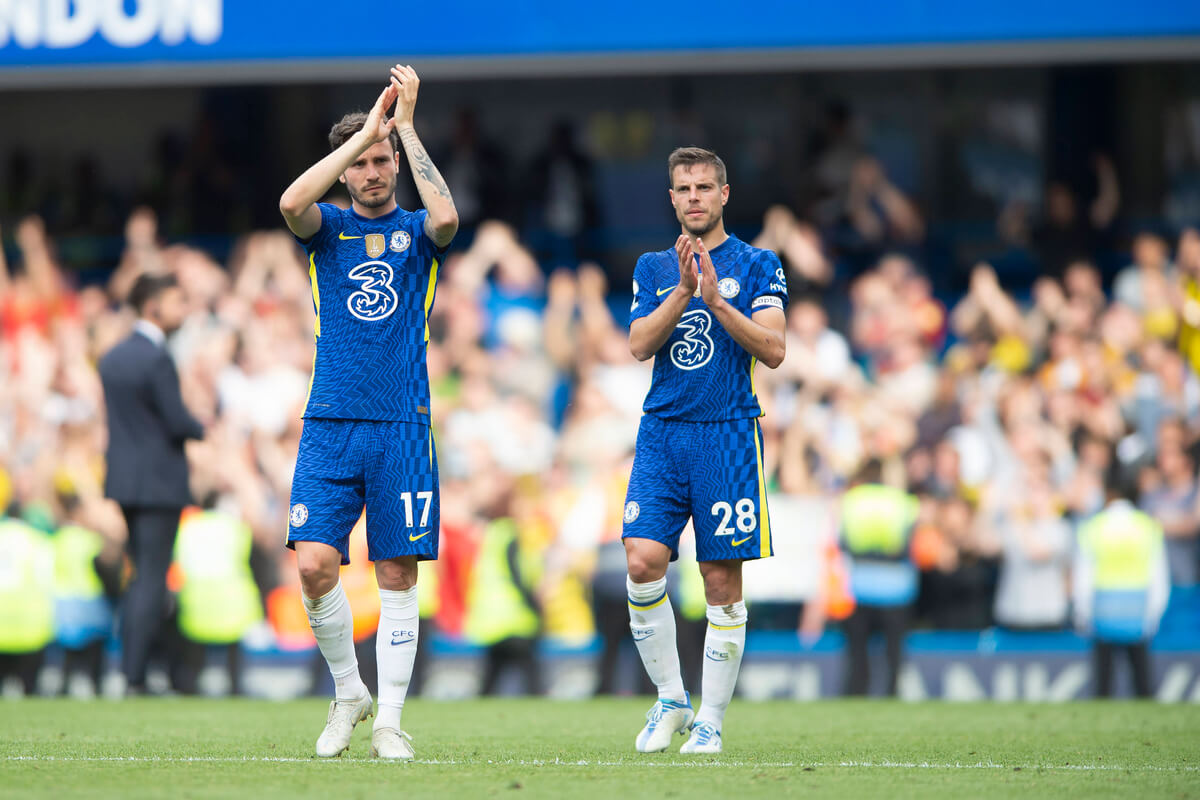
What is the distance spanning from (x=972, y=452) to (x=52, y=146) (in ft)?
35.1

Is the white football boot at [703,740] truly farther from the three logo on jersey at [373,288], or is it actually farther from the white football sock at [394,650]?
the three logo on jersey at [373,288]

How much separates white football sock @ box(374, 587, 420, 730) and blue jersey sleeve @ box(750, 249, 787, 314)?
5.47 feet

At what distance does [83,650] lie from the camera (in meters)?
11.4

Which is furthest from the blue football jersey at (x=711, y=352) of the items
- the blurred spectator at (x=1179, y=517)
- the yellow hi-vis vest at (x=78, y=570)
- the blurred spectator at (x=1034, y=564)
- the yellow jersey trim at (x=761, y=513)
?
the yellow hi-vis vest at (x=78, y=570)

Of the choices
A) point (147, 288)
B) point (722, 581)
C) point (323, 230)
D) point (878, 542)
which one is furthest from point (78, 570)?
point (722, 581)

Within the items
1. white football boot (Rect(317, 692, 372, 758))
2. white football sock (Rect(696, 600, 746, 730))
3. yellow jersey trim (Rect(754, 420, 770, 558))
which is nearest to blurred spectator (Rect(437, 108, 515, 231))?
yellow jersey trim (Rect(754, 420, 770, 558))

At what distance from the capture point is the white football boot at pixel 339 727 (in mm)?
6230

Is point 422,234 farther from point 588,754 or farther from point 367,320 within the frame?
point 588,754

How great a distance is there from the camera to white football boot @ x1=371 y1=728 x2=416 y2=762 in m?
6.05

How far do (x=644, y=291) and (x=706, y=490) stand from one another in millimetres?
803

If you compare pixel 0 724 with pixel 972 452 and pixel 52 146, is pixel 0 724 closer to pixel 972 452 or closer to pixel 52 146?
pixel 972 452

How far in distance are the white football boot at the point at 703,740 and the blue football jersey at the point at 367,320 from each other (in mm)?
1542

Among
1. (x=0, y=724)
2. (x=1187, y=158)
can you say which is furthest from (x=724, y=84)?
(x=0, y=724)

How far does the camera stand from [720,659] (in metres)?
6.43
